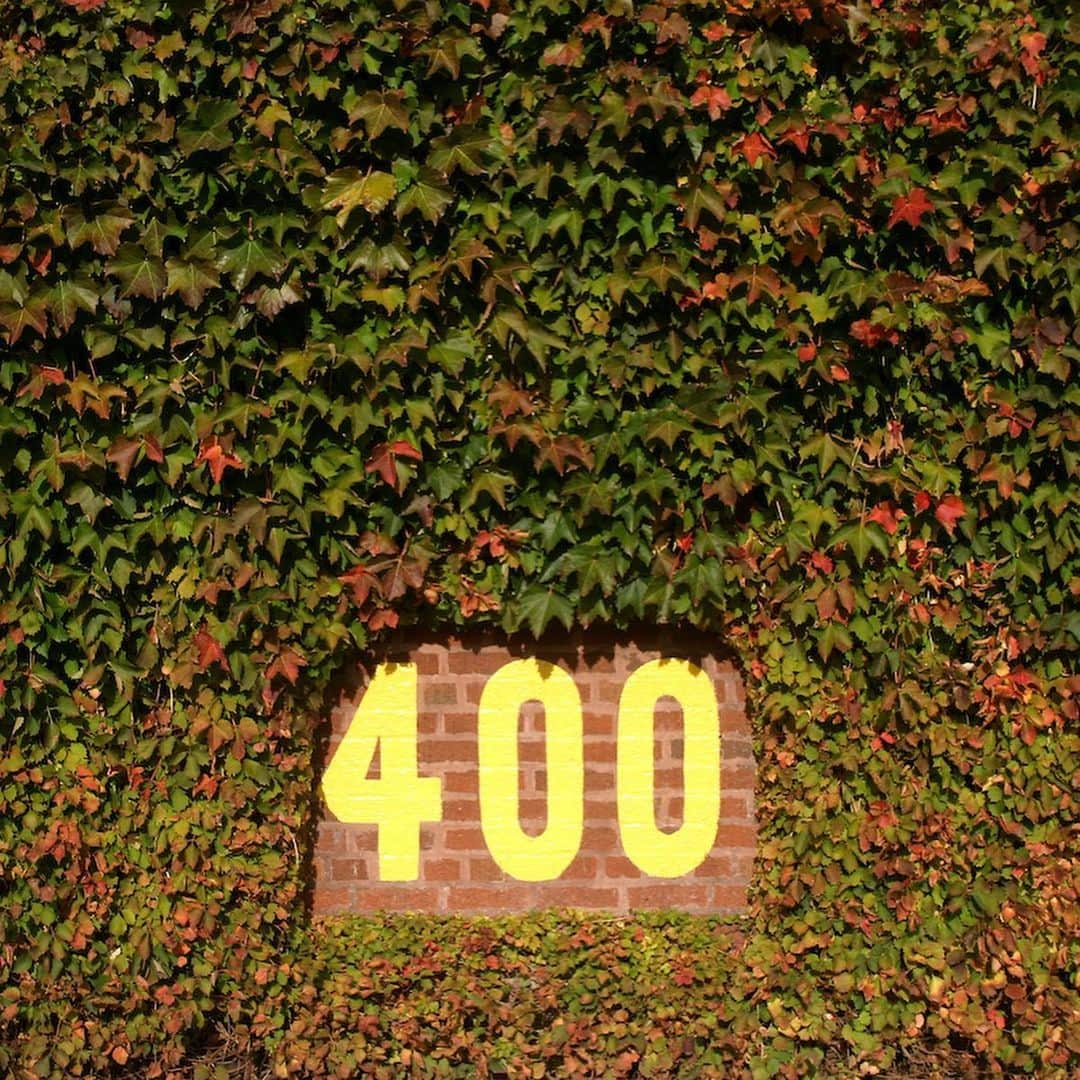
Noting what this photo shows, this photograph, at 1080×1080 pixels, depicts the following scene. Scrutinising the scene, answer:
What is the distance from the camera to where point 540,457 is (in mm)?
3717

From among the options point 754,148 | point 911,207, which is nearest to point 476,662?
point 754,148

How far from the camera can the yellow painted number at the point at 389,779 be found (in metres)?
4.07

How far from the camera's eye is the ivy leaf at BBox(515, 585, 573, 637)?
383 centimetres

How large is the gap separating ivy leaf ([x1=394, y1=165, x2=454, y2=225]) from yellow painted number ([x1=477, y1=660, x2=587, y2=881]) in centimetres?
138

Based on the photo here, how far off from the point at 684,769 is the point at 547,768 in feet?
1.40

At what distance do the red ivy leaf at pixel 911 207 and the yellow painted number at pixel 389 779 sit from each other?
1.93 meters

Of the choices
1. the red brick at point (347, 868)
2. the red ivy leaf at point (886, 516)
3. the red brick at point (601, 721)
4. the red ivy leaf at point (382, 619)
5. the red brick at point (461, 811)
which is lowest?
the red brick at point (347, 868)

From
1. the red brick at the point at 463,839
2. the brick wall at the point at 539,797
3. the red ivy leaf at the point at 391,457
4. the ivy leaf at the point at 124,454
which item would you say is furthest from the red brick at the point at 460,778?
the ivy leaf at the point at 124,454

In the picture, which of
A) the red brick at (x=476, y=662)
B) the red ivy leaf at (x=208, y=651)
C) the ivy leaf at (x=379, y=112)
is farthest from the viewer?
the red brick at (x=476, y=662)

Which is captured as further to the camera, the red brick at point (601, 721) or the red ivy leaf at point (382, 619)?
the red brick at point (601, 721)

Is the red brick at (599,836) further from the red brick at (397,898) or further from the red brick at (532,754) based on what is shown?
the red brick at (397,898)

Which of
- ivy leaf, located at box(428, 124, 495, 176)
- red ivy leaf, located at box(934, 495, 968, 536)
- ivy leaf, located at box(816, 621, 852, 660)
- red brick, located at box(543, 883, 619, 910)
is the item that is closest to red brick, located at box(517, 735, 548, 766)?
red brick, located at box(543, 883, 619, 910)

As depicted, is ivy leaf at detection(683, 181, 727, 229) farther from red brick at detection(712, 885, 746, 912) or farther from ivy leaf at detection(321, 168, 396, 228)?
red brick at detection(712, 885, 746, 912)

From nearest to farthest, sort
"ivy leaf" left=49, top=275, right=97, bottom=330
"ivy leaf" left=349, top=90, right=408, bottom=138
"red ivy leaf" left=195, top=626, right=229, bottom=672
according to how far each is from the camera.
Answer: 1. "ivy leaf" left=349, top=90, right=408, bottom=138
2. "ivy leaf" left=49, top=275, right=97, bottom=330
3. "red ivy leaf" left=195, top=626, right=229, bottom=672
